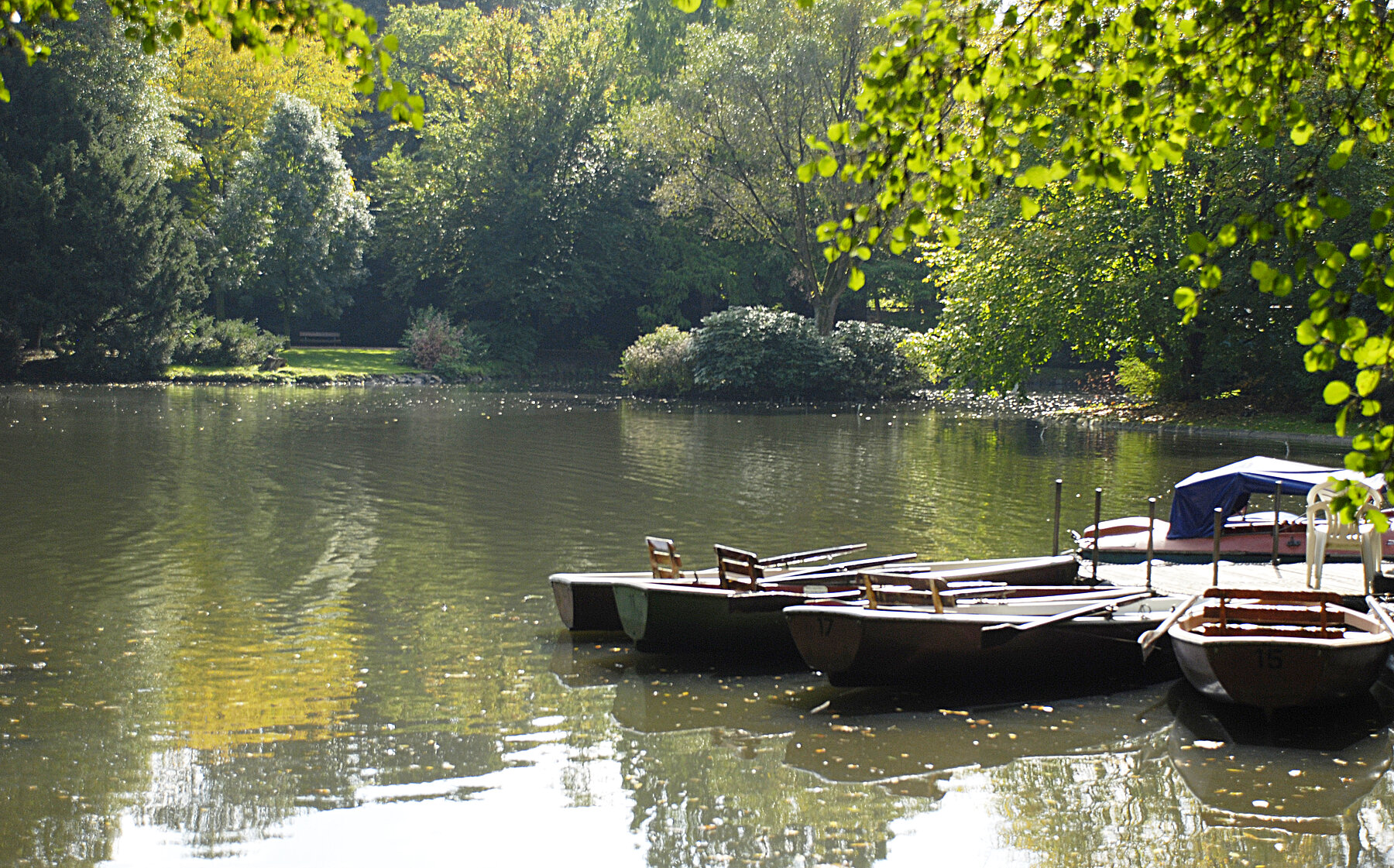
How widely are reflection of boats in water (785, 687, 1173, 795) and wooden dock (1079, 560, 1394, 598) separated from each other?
3607 mm

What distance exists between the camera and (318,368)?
60031 millimetres

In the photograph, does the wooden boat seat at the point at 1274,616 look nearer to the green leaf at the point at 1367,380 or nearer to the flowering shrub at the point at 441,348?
the green leaf at the point at 1367,380

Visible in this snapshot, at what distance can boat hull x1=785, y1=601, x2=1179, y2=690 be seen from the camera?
35.5ft

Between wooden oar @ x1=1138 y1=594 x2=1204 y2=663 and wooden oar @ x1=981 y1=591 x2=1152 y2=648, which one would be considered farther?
wooden oar @ x1=1138 y1=594 x2=1204 y2=663

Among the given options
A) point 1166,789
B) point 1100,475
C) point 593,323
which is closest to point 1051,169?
point 1166,789

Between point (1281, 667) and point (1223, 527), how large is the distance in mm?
7374

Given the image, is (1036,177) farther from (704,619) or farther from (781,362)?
(781,362)

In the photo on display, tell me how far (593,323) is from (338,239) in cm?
1524

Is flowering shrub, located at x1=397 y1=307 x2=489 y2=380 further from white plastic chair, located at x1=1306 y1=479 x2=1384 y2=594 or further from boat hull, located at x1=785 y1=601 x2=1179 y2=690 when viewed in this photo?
boat hull, located at x1=785 y1=601 x2=1179 y2=690

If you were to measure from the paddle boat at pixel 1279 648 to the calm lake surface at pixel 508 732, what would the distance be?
0.33m

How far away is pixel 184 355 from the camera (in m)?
56.7

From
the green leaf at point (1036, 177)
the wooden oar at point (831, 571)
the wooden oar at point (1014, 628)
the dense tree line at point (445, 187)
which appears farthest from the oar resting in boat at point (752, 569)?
the dense tree line at point (445, 187)

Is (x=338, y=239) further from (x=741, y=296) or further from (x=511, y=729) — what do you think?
(x=511, y=729)

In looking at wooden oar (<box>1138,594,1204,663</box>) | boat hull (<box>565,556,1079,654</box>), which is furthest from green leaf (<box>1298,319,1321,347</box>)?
boat hull (<box>565,556,1079,654</box>)
